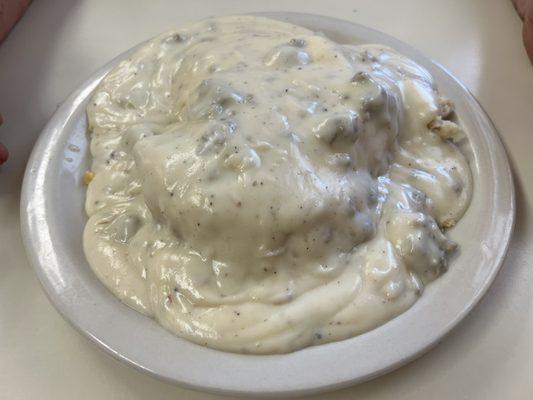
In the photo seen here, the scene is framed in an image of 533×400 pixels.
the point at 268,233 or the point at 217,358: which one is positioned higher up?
the point at 268,233

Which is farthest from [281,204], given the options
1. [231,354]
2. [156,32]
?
[156,32]

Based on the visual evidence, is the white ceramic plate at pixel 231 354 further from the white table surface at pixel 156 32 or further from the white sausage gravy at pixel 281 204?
the white table surface at pixel 156 32

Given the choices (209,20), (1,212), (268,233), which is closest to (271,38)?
(209,20)

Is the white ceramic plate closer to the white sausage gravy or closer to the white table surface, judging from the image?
the white sausage gravy

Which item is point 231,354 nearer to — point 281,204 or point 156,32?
point 281,204

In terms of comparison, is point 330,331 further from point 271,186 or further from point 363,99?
point 363,99
